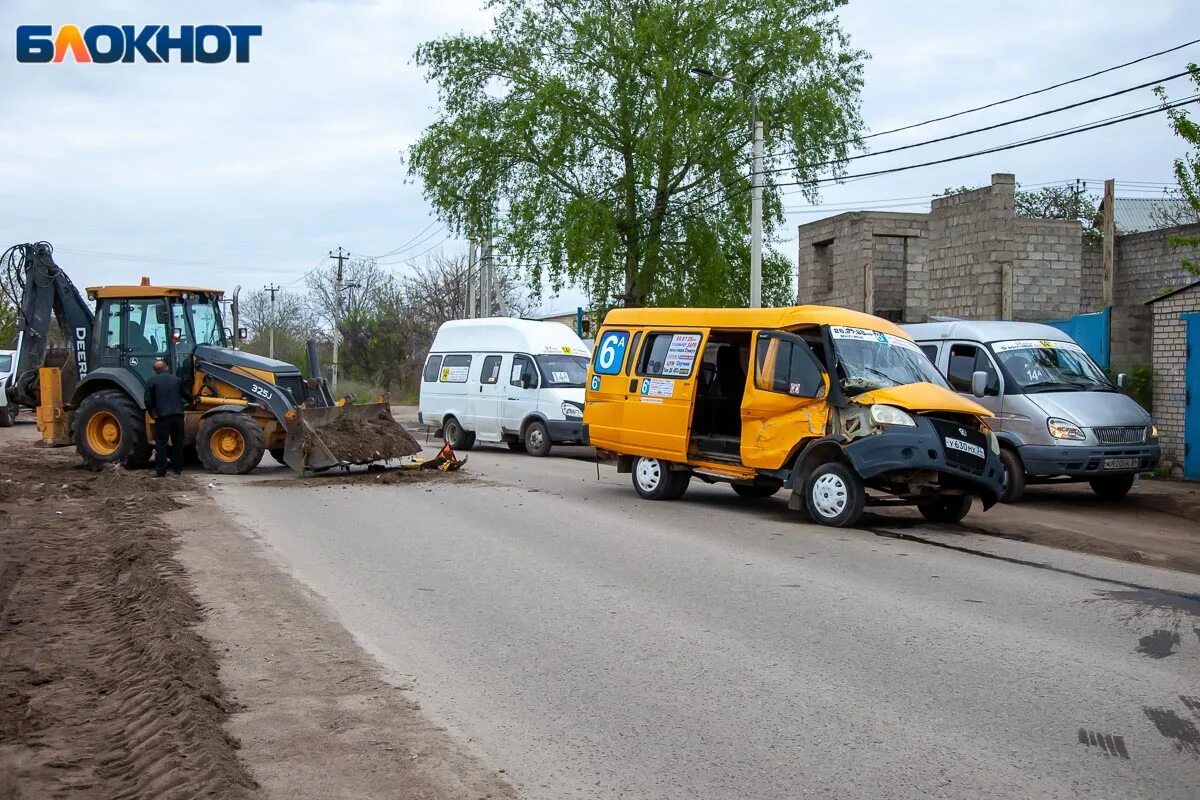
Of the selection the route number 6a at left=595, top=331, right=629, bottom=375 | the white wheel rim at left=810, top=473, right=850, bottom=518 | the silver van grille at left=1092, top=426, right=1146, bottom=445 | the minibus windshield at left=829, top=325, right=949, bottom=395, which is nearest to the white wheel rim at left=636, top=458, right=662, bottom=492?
the route number 6a at left=595, top=331, right=629, bottom=375

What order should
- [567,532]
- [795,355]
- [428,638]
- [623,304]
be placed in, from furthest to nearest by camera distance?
[623,304] < [795,355] < [567,532] < [428,638]

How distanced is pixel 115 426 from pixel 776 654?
47.6 feet

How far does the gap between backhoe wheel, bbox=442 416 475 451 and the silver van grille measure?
42.8ft

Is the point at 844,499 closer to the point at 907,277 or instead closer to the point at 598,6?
the point at 907,277

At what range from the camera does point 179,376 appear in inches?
723

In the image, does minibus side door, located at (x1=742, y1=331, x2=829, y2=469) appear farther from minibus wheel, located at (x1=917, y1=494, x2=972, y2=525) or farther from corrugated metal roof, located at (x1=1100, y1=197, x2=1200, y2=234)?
corrugated metal roof, located at (x1=1100, y1=197, x2=1200, y2=234)

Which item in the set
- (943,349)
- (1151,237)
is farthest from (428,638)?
(1151,237)

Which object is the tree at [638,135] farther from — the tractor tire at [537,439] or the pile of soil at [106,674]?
the pile of soil at [106,674]

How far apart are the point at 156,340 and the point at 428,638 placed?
12.9m

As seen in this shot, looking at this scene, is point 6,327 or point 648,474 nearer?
point 648,474

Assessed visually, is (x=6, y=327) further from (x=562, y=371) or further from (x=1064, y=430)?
(x=1064, y=430)

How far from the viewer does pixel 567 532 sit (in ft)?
39.0

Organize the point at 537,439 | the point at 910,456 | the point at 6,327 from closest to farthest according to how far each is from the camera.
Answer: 1. the point at 910,456
2. the point at 537,439
3. the point at 6,327

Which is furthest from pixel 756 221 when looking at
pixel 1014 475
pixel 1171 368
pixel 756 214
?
pixel 1014 475
